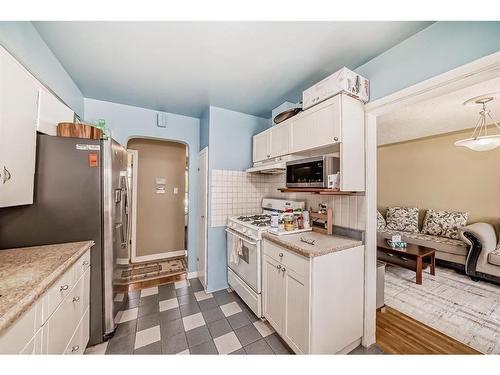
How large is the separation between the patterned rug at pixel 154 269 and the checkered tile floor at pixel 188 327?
1.43 ft


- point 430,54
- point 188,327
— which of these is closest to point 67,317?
point 188,327

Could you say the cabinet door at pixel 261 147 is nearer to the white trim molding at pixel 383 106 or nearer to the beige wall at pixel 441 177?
the white trim molding at pixel 383 106

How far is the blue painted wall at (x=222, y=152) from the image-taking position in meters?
2.60

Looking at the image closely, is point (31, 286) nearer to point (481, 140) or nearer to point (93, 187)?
point (93, 187)

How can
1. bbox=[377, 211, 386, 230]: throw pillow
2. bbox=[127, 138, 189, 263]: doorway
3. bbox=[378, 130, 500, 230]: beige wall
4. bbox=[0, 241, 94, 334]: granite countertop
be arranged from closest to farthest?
bbox=[0, 241, 94, 334]: granite countertop < bbox=[378, 130, 500, 230]: beige wall < bbox=[127, 138, 189, 263]: doorway < bbox=[377, 211, 386, 230]: throw pillow

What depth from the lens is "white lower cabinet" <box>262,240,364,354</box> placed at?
1.36 meters

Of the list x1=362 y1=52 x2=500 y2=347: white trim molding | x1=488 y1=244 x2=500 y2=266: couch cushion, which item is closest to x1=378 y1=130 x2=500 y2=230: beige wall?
x1=488 y1=244 x2=500 y2=266: couch cushion

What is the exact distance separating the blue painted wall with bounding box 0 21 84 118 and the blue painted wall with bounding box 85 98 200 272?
528mm

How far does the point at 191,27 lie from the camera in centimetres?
132

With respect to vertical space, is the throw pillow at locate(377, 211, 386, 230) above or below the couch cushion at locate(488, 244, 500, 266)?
above

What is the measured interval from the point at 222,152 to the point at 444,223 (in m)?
4.09

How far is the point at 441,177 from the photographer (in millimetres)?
3701

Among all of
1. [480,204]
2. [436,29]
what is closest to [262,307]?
[436,29]

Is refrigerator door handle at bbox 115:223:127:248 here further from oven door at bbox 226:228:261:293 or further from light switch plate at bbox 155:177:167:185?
light switch plate at bbox 155:177:167:185
